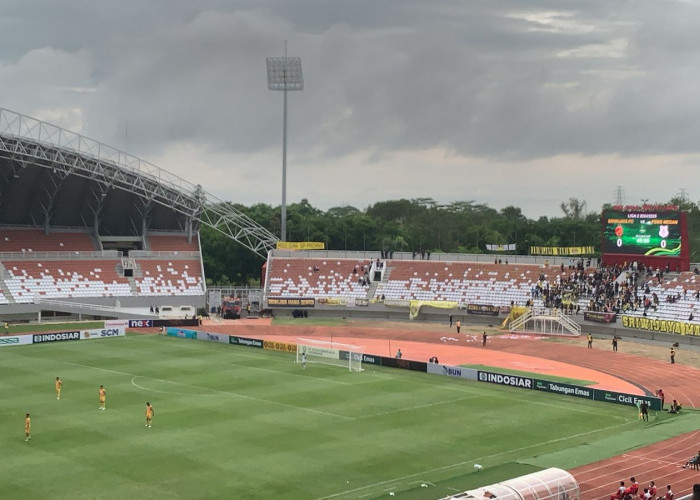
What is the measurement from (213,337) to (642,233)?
4009 centimetres

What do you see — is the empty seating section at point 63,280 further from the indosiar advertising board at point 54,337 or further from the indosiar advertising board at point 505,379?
the indosiar advertising board at point 505,379

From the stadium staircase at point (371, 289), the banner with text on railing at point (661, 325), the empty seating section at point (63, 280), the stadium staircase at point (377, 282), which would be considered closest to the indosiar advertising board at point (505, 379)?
the banner with text on railing at point (661, 325)

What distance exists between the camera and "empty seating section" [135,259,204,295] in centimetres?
9244

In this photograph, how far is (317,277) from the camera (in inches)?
3812

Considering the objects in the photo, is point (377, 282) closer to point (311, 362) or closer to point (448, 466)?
point (311, 362)

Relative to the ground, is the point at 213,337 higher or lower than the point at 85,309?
lower

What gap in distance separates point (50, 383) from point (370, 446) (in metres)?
24.4

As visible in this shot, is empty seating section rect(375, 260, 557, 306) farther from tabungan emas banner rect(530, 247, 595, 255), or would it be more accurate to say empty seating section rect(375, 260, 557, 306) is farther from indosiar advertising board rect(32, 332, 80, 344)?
indosiar advertising board rect(32, 332, 80, 344)

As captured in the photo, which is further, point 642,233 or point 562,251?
point 562,251

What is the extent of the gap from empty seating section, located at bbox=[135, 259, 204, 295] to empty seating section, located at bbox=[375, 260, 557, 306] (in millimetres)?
20801

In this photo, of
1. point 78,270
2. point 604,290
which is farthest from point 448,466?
point 78,270

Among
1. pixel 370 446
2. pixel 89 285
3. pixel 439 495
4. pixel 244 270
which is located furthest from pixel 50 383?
pixel 244 270

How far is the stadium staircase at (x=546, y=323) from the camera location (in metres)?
76.8

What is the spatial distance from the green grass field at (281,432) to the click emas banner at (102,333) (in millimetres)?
13065
